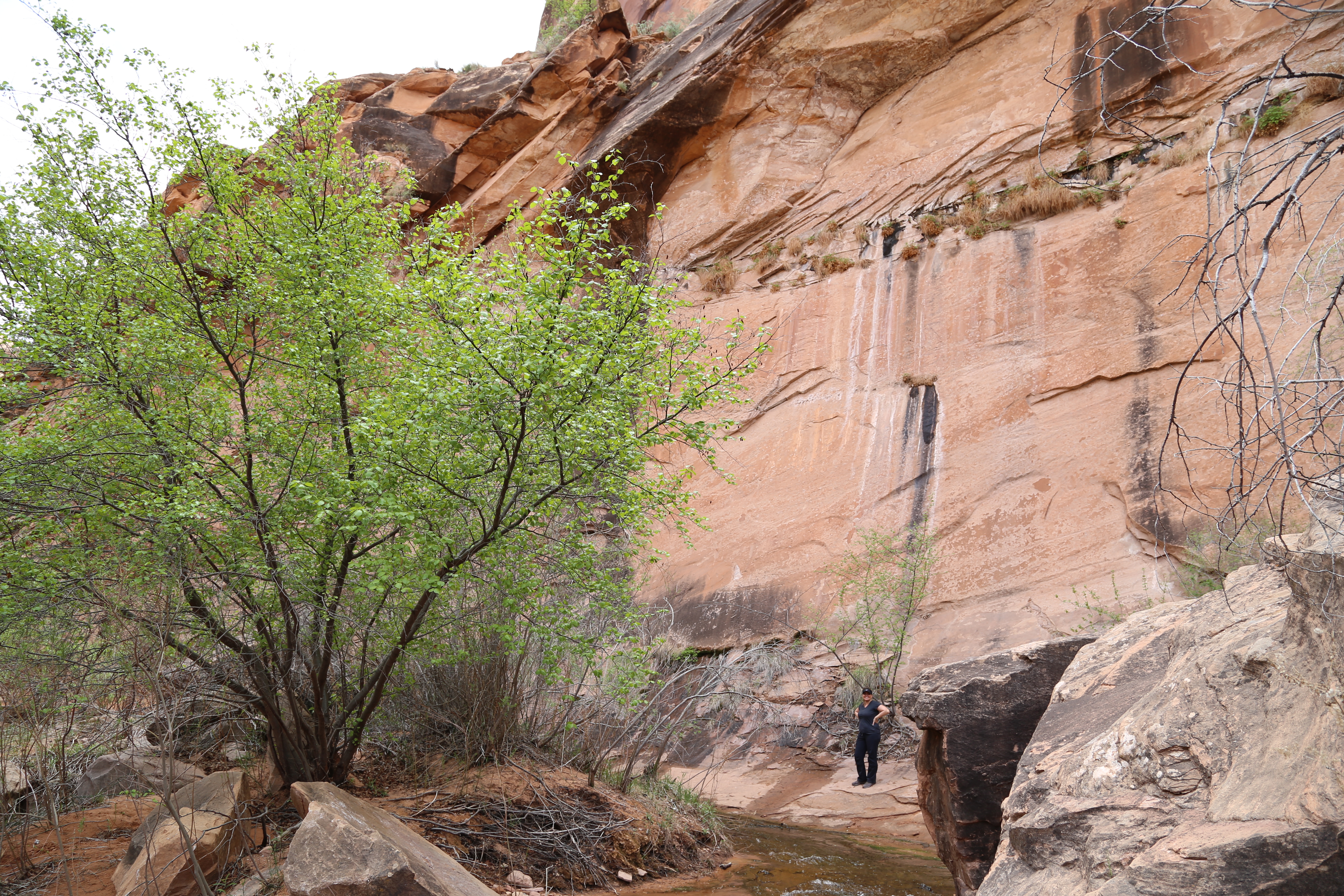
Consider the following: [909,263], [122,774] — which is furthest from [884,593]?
[122,774]

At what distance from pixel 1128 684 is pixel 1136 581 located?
9730mm

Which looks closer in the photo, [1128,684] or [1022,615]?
[1128,684]

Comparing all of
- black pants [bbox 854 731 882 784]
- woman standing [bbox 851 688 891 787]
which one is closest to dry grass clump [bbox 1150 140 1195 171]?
woman standing [bbox 851 688 891 787]

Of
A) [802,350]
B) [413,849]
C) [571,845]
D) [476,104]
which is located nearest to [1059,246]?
[802,350]

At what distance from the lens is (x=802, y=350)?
18672 mm

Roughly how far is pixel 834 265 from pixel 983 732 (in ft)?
47.0

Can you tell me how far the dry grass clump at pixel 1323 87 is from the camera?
44.3ft

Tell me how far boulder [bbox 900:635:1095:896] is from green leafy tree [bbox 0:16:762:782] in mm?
2958

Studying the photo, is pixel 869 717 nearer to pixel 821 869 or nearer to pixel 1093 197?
pixel 821 869

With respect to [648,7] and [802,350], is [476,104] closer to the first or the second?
[648,7]

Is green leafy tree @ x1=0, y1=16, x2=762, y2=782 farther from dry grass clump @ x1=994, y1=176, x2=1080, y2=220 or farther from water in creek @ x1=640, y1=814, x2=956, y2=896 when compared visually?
dry grass clump @ x1=994, y1=176, x2=1080, y2=220

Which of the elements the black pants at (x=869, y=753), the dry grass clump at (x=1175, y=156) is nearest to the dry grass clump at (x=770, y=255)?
the dry grass clump at (x=1175, y=156)

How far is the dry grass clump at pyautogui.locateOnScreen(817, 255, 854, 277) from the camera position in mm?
18781

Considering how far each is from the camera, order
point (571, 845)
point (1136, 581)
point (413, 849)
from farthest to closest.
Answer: point (1136, 581) < point (571, 845) < point (413, 849)
